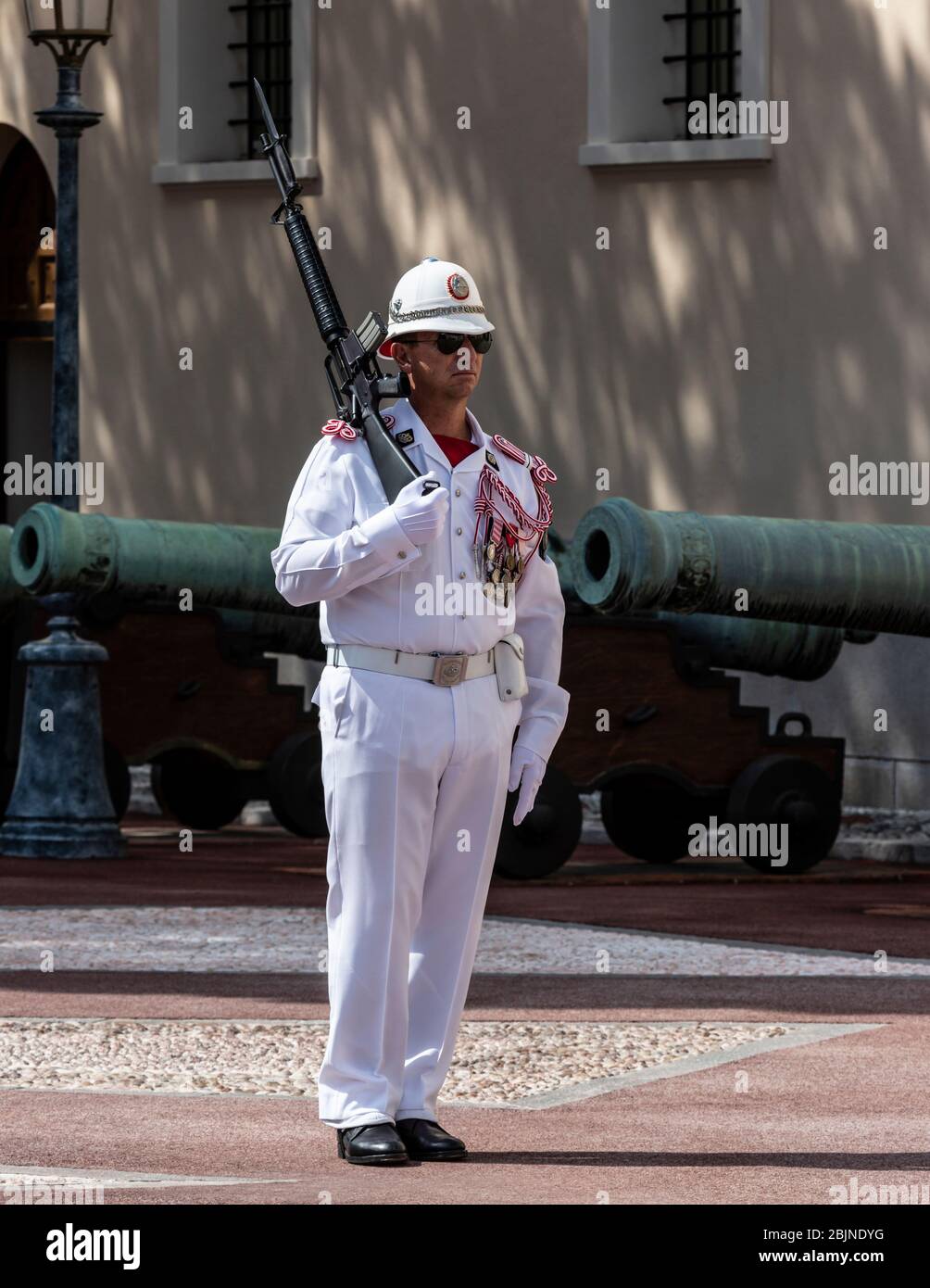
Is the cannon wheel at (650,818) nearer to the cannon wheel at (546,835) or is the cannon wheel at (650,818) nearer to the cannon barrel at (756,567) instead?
the cannon wheel at (546,835)

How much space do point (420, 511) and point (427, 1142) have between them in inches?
52.3

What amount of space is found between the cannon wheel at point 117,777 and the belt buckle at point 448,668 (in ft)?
31.5

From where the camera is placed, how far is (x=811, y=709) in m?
17.9

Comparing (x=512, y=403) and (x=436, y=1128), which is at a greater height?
(x=512, y=403)

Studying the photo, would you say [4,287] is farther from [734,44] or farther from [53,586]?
[53,586]

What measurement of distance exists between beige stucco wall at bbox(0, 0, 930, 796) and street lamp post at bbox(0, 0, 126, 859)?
418cm

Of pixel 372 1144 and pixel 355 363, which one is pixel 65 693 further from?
pixel 372 1144

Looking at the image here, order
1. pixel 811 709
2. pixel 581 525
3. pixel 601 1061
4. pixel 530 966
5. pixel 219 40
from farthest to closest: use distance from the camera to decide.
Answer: pixel 219 40, pixel 811 709, pixel 581 525, pixel 530 966, pixel 601 1061

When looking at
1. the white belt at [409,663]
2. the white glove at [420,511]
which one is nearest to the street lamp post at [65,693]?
the white belt at [409,663]

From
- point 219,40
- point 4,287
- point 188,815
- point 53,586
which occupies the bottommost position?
point 188,815

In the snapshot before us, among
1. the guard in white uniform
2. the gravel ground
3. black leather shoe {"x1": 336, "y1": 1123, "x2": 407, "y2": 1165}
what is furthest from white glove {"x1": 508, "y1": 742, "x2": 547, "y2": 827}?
the gravel ground

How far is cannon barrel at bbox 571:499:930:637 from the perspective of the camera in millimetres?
13828

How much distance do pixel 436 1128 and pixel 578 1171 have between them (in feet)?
1.18
